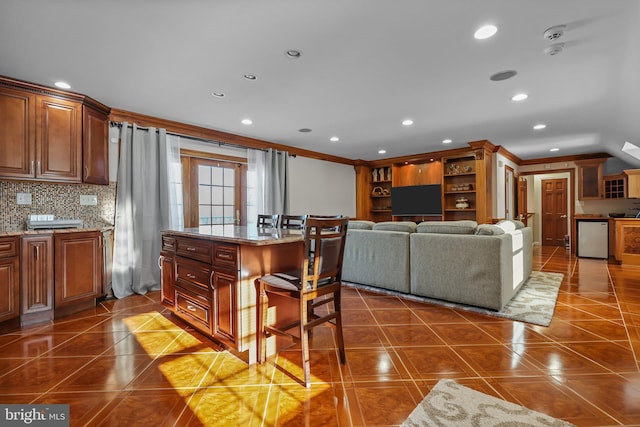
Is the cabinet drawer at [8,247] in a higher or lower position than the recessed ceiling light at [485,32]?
lower

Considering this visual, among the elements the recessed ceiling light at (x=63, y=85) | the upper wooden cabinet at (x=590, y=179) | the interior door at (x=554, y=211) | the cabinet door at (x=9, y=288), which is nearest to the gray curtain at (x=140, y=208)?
the recessed ceiling light at (x=63, y=85)

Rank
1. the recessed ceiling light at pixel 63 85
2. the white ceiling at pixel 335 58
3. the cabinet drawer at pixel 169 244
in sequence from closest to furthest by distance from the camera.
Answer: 1. the white ceiling at pixel 335 58
2. the cabinet drawer at pixel 169 244
3. the recessed ceiling light at pixel 63 85

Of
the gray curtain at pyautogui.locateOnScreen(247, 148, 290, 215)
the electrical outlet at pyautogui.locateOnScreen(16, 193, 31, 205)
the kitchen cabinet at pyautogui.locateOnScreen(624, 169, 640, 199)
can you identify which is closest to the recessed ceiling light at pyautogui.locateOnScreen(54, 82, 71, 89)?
the electrical outlet at pyautogui.locateOnScreen(16, 193, 31, 205)

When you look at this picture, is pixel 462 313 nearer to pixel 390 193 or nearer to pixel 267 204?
pixel 267 204

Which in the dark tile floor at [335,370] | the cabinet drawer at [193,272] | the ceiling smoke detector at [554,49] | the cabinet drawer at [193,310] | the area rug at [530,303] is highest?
the ceiling smoke detector at [554,49]

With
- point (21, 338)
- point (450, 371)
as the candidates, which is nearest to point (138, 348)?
point (21, 338)

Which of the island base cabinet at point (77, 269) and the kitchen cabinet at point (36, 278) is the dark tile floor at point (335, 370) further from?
the island base cabinet at point (77, 269)

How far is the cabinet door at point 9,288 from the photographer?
8.76ft

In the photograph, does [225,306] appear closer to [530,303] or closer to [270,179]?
[530,303]

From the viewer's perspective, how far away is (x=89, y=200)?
12.1 feet

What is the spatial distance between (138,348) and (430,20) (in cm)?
326

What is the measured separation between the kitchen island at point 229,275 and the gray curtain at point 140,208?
5.38 feet

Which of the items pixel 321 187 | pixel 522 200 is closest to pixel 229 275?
pixel 321 187

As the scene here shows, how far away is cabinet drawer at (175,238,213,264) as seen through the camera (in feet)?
7.67
